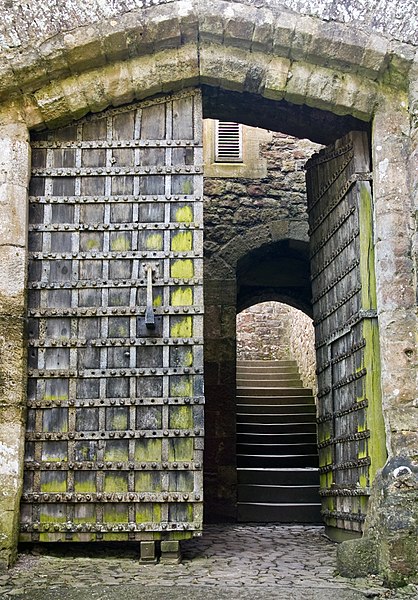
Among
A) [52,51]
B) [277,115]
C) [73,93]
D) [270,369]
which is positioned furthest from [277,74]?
[270,369]

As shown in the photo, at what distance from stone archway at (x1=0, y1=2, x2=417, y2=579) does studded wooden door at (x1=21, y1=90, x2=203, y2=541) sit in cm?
18

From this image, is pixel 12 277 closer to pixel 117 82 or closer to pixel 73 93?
pixel 73 93

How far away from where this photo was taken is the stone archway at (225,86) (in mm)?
5172

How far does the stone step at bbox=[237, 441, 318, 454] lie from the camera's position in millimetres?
10844

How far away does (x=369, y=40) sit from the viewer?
534cm

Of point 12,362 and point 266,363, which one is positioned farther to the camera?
point 266,363

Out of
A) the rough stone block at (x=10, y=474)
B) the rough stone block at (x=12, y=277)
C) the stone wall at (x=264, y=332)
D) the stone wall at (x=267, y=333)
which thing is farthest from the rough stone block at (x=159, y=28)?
the stone wall at (x=264, y=332)

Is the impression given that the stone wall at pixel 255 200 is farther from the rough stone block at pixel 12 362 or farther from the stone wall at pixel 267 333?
the stone wall at pixel 267 333

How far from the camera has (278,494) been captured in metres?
9.27

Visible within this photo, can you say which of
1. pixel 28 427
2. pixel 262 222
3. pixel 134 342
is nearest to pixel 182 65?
pixel 134 342

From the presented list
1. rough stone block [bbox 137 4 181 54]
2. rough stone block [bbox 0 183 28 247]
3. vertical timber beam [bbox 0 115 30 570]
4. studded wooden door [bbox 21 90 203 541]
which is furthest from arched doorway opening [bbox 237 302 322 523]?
rough stone block [bbox 137 4 181 54]

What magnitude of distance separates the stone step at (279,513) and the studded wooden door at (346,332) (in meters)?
2.12

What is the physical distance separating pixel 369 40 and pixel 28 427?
3295 mm

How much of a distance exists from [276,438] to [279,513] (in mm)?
2571
